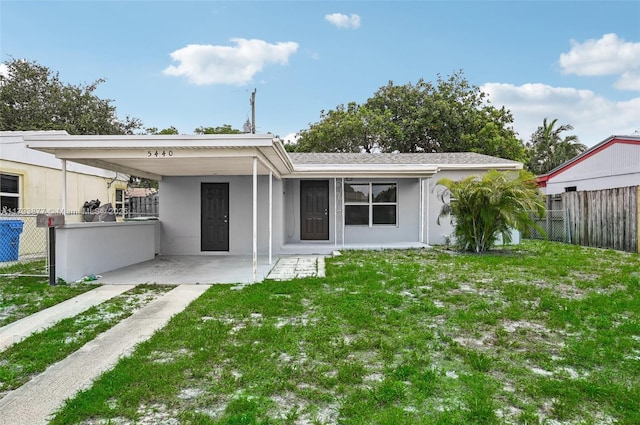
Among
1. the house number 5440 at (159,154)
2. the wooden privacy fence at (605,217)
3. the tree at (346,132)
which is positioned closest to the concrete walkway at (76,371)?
the house number 5440 at (159,154)

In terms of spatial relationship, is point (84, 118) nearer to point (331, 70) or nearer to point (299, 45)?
point (299, 45)

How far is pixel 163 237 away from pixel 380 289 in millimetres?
7144

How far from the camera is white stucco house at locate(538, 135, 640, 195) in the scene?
45.7ft

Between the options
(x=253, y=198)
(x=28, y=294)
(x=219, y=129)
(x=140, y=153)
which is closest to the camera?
(x=28, y=294)

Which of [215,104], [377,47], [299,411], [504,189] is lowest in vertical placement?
[299,411]

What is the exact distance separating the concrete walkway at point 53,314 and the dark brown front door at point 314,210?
662 centimetres

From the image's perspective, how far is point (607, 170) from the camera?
1532cm

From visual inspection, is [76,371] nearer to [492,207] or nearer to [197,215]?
[197,215]

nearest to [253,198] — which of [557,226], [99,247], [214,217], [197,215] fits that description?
[99,247]

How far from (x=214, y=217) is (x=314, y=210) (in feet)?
10.6

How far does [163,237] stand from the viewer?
10938 mm

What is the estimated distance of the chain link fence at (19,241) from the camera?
9781mm

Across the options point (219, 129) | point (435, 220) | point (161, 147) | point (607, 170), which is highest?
point (219, 129)

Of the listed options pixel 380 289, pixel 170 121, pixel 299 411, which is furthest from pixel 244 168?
pixel 170 121
